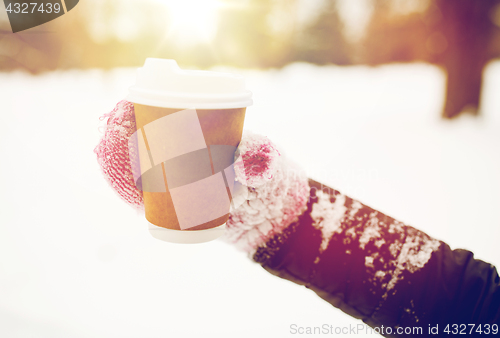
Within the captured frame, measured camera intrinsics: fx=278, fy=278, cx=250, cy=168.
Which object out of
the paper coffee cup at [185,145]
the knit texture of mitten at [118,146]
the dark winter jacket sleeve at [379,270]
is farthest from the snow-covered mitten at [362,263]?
the knit texture of mitten at [118,146]

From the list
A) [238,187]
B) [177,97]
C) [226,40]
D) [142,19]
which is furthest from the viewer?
[226,40]

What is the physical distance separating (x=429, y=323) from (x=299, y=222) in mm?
364

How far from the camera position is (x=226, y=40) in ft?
15.5

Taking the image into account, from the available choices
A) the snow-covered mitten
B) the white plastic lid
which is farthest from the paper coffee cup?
the snow-covered mitten

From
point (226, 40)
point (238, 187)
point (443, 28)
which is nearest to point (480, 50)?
point (443, 28)

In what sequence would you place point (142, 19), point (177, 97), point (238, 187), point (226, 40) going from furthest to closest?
point (226, 40)
point (142, 19)
point (238, 187)
point (177, 97)

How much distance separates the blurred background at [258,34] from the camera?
292 centimetres

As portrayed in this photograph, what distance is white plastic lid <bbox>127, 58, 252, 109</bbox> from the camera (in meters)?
0.43

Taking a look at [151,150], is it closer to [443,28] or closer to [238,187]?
[238,187]

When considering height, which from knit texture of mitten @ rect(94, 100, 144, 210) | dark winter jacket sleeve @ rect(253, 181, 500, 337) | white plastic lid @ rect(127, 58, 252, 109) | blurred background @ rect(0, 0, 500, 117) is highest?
blurred background @ rect(0, 0, 500, 117)

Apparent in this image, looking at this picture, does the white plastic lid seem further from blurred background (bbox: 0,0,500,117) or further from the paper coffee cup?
blurred background (bbox: 0,0,500,117)

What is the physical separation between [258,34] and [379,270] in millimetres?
5395

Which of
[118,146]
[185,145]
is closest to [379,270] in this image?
[185,145]

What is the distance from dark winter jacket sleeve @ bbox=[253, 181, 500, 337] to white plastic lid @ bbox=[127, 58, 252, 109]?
1.06 ft
